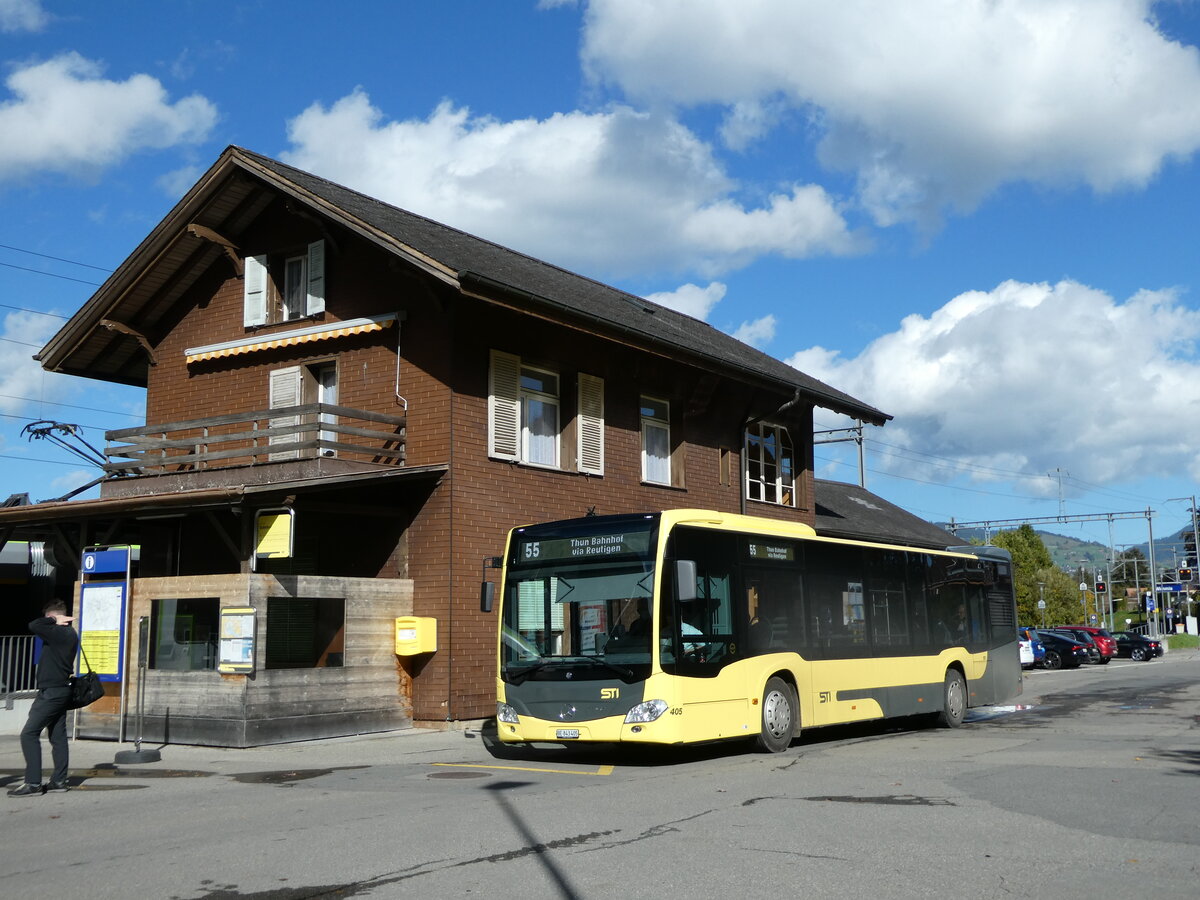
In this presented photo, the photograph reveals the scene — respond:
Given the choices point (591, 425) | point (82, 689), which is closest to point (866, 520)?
point (591, 425)

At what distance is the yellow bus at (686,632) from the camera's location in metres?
13.2

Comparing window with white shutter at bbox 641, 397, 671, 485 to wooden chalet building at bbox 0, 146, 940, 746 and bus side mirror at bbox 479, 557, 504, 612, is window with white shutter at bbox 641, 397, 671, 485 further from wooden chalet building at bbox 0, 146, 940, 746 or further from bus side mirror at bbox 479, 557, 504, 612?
bus side mirror at bbox 479, 557, 504, 612

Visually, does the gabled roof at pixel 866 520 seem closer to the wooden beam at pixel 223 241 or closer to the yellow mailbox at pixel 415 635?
the yellow mailbox at pixel 415 635

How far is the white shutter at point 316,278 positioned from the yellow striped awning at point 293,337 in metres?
0.38

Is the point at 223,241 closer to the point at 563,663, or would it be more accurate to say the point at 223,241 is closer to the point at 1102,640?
the point at 563,663

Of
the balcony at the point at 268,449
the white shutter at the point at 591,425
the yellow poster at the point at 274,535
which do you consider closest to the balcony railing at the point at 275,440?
the balcony at the point at 268,449

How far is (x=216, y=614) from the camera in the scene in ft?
53.2

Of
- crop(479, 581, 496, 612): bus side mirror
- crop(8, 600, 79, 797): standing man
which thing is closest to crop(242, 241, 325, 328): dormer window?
crop(479, 581, 496, 612): bus side mirror

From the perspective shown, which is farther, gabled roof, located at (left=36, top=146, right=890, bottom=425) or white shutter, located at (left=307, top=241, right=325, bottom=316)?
white shutter, located at (left=307, top=241, right=325, bottom=316)

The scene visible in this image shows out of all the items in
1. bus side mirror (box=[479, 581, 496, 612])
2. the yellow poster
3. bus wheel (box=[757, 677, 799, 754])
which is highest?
the yellow poster

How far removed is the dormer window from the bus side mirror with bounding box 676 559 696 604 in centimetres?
1147

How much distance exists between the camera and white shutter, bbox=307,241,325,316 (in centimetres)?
2141

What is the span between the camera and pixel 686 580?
13016mm

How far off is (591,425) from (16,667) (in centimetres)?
1045
